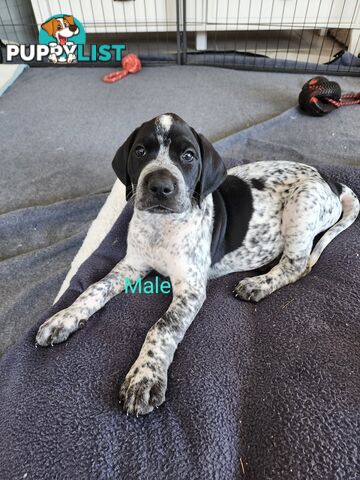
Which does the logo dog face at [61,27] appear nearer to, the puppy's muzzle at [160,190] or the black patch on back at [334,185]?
the black patch on back at [334,185]

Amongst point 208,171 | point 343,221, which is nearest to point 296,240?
point 343,221

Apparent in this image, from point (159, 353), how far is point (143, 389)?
0.66 ft

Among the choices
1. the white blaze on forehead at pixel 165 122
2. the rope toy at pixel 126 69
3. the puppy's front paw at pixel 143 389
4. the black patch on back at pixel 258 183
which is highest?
the white blaze on forehead at pixel 165 122

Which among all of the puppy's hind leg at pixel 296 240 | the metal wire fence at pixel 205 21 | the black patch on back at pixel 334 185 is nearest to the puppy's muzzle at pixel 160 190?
→ the puppy's hind leg at pixel 296 240

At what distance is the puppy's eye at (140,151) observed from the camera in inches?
78.4

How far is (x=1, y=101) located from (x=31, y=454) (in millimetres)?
5109

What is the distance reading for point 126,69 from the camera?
5.95m

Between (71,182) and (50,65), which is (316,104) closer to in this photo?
(71,182)

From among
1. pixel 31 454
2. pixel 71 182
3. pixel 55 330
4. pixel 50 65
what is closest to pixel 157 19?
pixel 50 65

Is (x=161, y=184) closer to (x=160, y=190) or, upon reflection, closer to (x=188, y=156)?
(x=160, y=190)

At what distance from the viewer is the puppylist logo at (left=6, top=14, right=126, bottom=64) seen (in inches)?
247

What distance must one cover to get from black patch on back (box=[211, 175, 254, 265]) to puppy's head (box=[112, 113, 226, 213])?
0.30m

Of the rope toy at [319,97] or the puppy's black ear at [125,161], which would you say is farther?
the rope toy at [319,97]

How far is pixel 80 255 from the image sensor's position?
2.61 meters
